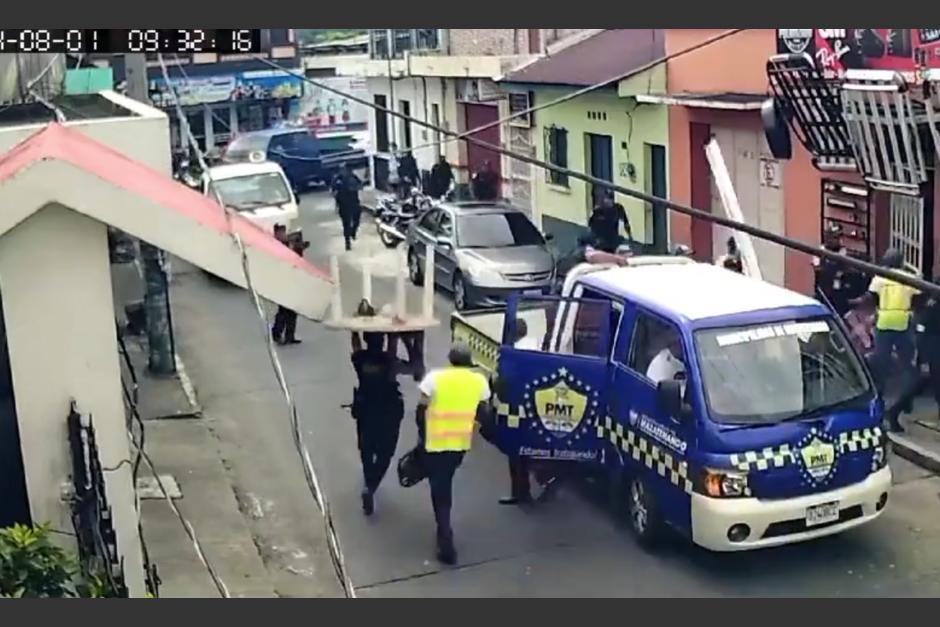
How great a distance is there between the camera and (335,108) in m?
30.5

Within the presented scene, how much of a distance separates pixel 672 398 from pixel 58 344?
3.48 metres

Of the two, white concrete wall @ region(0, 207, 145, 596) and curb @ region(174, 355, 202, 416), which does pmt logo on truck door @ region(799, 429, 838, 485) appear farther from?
curb @ region(174, 355, 202, 416)

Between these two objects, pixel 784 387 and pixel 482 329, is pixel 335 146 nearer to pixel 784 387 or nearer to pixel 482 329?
pixel 482 329

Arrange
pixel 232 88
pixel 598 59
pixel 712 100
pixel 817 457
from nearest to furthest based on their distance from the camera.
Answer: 1. pixel 817 457
2. pixel 712 100
3. pixel 598 59
4. pixel 232 88

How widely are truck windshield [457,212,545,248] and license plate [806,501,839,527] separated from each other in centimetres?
863

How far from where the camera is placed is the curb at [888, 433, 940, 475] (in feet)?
32.6

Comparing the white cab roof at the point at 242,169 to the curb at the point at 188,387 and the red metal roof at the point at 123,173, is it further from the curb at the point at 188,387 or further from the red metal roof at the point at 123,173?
the red metal roof at the point at 123,173

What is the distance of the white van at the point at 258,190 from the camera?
20.3 meters

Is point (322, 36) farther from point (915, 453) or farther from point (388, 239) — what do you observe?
point (915, 453)

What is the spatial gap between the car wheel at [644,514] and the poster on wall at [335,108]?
19491mm

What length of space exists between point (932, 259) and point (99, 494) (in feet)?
28.0

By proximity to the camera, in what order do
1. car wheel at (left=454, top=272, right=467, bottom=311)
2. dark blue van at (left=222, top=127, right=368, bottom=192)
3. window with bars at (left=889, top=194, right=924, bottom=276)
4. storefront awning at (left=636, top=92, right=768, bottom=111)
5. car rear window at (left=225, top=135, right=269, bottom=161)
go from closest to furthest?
window with bars at (left=889, top=194, right=924, bottom=276), storefront awning at (left=636, top=92, right=768, bottom=111), car wheel at (left=454, top=272, right=467, bottom=311), car rear window at (left=225, top=135, right=269, bottom=161), dark blue van at (left=222, top=127, right=368, bottom=192)

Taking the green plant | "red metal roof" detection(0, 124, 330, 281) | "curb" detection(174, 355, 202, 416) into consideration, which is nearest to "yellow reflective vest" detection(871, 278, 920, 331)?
"red metal roof" detection(0, 124, 330, 281)

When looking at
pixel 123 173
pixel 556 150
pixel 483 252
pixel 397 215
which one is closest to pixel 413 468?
pixel 123 173
